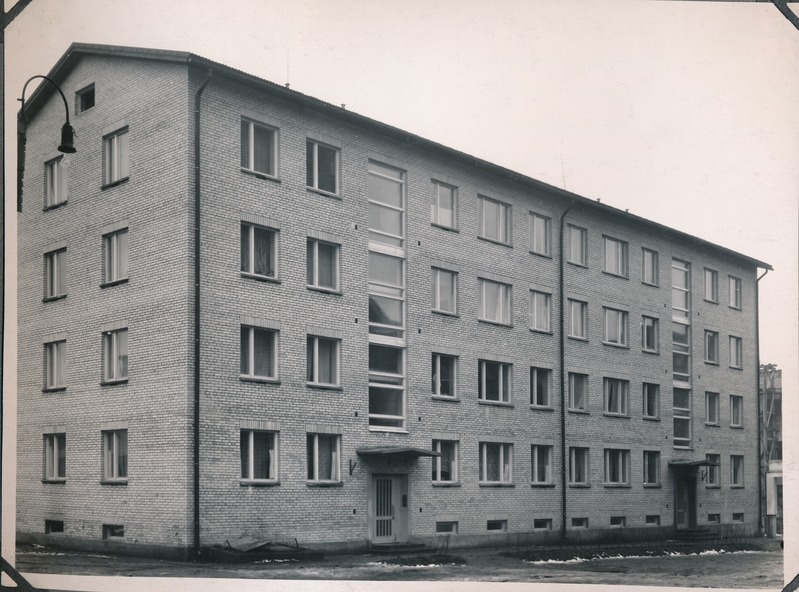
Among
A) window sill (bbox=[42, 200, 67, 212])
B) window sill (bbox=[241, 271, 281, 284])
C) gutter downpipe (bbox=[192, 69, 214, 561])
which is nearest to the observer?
gutter downpipe (bbox=[192, 69, 214, 561])

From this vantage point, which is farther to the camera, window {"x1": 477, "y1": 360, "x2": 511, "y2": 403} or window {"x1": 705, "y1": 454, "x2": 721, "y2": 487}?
window {"x1": 477, "y1": 360, "x2": 511, "y2": 403}

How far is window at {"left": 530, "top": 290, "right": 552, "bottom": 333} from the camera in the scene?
28906mm

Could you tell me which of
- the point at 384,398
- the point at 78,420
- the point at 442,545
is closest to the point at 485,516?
the point at 442,545

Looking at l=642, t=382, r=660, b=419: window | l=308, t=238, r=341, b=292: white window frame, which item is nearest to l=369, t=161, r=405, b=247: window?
l=308, t=238, r=341, b=292: white window frame

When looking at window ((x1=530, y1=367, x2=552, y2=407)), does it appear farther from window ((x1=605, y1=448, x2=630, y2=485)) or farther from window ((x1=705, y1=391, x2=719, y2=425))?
window ((x1=705, y1=391, x2=719, y2=425))

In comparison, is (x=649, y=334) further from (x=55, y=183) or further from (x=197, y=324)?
(x=55, y=183)

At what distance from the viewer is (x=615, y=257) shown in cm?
2858

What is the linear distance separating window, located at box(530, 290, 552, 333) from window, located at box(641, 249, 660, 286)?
8.30ft

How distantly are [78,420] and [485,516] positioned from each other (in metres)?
11.0

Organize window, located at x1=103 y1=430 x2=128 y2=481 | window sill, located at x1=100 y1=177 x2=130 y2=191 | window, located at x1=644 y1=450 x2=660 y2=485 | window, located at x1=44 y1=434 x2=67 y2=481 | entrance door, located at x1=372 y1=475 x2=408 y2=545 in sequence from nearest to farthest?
window, located at x1=44 y1=434 x2=67 y2=481
window, located at x1=103 y1=430 x2=128 y2=481
window sill, located at x1=100 y1=177 x2=130 y2=191
entrance door, located at x1=372 y1=475 x2=408 y2=545
window, located at x1=644 y1=450 x2=660 y2=485

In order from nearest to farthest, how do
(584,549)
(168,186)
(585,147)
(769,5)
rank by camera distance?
1. (769,5)
2. (585,147)
3. (168,186)
4. (584,549)

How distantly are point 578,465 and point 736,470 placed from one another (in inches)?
165

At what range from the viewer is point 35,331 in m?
23.3

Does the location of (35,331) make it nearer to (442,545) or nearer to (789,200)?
(442,545)
